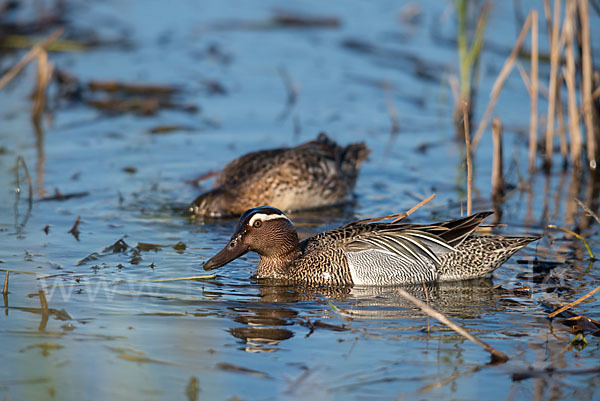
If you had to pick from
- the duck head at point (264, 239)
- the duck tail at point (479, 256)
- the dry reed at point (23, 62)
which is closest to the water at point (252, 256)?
the duck tail at point (479, 256)

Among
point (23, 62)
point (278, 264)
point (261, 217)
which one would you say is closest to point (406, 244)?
point (278, 264)

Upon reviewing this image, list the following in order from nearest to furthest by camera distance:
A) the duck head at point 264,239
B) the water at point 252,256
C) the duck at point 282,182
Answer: the water at point 252,256, the duck head at point 264,239, the duck at point 282,182

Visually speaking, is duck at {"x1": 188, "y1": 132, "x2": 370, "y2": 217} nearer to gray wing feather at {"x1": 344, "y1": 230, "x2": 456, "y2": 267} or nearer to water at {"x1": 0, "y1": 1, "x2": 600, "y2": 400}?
water at {"x1": 0, "y1": 1, "x2": 600, "y2": 400}

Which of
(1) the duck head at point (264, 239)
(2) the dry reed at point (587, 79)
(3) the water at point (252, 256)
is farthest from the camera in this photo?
→ (2) the dry reed at point (587, 79)

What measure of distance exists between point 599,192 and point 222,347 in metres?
6.01

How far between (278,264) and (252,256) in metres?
0.84

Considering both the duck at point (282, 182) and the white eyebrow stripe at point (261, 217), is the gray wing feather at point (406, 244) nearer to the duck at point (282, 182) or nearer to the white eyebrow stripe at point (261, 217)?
the white eyebrow stripe at point (261, 217)

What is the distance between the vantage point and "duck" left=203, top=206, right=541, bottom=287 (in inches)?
279

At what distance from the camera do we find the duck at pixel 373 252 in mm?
7098

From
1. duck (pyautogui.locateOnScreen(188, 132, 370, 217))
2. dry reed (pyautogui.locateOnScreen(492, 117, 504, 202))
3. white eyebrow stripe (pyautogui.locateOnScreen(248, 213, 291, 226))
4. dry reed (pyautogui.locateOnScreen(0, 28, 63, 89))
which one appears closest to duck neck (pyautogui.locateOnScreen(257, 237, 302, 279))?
white eyebrow stripe (pyautogui.locateOnScreen(248, 213, 291, 226))

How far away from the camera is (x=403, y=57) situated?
51.2ft

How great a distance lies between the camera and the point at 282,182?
966 centimetres

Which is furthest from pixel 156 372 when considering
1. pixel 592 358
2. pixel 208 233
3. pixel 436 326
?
pixel 208 233

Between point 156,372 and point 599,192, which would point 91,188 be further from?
point 599,192
